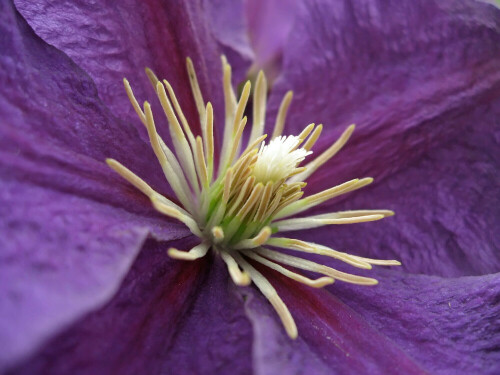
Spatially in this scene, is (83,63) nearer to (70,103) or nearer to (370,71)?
(70,103)

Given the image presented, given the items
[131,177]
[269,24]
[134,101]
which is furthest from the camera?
[269,24]

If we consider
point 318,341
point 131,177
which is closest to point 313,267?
point 318,341

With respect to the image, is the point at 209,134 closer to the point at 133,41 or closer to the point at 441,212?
the point at 133,41

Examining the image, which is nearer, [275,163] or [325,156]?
[275,163]

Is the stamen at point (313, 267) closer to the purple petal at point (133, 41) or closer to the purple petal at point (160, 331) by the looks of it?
the purple petal at point (160, 331)

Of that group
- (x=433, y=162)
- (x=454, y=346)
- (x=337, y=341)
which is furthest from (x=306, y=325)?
(x=433, y=162)

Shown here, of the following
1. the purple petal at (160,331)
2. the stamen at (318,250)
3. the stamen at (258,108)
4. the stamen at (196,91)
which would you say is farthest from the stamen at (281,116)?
the purple petal at (160,331)

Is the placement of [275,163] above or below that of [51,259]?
above

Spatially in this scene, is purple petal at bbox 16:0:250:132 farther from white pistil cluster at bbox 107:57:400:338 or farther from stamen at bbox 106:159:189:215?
stamen at bbox 106:159:189:215

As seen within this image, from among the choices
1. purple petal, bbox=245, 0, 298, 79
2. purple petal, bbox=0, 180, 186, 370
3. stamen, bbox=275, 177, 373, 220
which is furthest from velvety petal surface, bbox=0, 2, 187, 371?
purple petal, bbox=245, 0, 298, 79
